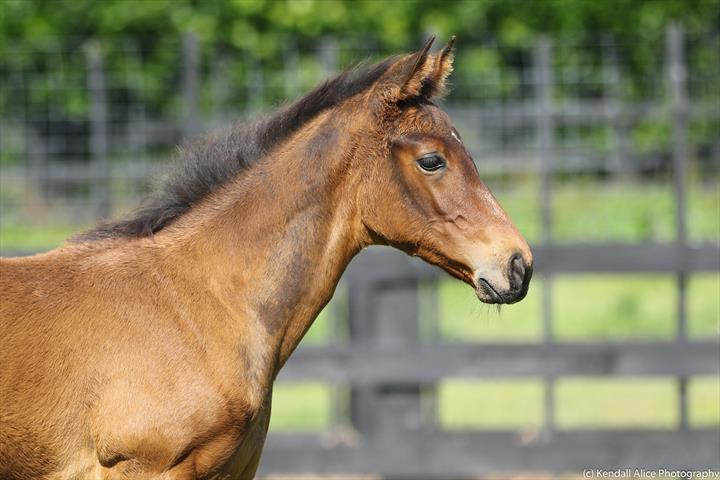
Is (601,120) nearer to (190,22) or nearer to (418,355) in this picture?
(418,355)

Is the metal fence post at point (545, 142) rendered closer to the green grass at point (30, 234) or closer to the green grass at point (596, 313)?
the green grass at point (596, 313)

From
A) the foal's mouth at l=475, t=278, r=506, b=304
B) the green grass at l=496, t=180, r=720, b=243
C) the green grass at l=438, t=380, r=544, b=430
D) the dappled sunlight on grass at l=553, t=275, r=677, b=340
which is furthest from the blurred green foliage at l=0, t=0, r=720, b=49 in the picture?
the foal's mouth at l=475, t=278, r=506, b=304

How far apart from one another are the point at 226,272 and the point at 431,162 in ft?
2.47

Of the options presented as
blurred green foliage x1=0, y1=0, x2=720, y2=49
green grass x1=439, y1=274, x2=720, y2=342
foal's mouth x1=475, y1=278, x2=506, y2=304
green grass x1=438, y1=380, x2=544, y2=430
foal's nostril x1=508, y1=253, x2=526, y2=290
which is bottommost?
green grass x1=438, y1=380, x2=544, y2=430

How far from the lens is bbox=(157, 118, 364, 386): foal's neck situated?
130 inches

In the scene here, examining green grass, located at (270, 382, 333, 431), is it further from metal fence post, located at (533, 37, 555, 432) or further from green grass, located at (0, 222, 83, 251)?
green grass, located at (0, 222, 83, 251)

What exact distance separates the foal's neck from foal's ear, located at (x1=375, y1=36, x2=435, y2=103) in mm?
206

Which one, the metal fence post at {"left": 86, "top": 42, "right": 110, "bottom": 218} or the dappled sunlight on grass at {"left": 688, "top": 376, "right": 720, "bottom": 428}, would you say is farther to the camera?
the dappled sunlight on grass at {"left": 688, "top": 376, "right": 720, "bottom": 428}

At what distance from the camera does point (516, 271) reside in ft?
10.3

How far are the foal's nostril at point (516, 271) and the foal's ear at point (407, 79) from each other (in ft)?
2.07

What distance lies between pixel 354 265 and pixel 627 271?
151cm

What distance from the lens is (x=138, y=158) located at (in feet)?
22.8

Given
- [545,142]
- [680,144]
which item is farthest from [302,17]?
[680,144]

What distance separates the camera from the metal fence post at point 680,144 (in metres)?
6.07
